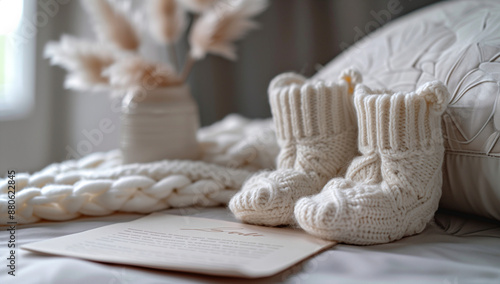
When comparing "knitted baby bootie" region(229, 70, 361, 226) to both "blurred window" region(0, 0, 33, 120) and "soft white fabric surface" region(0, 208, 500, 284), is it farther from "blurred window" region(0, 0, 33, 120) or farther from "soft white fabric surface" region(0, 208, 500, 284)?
"blurred window" region(0, 0, 33, 120)

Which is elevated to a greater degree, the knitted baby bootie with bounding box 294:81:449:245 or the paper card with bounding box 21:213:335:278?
the knitted baby bootie with bounding box 294:81:449:245

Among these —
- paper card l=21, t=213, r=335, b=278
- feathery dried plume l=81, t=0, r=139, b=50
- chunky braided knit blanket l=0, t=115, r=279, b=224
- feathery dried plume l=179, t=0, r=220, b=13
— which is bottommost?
paper card l=21, t=213, r=335, b=278

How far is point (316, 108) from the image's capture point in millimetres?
634

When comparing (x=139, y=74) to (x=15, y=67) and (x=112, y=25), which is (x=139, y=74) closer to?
(x=112, y=25)

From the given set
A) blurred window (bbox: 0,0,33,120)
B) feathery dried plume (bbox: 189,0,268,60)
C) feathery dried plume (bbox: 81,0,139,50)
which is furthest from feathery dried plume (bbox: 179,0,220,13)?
blurred window (bbox: 0,0,33,120)

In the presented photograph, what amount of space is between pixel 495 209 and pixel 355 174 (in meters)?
0.18

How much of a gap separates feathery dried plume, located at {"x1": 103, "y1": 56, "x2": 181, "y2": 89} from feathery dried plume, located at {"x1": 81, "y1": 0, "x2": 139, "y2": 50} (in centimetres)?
7

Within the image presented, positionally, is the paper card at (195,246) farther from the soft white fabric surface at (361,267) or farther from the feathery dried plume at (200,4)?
the feathery dried plume at (200,4)

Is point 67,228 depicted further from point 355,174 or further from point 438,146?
point 438,146

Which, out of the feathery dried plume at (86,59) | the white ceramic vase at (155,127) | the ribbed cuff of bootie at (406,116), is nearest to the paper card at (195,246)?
the ribbed cuff of bootie at (406,116)

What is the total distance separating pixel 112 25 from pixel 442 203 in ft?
2.24

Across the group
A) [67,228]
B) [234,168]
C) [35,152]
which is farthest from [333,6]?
[35,152]

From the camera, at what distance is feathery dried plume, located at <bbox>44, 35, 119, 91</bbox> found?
2.89 ft

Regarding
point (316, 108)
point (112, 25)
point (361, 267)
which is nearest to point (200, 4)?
point (112, 25)
